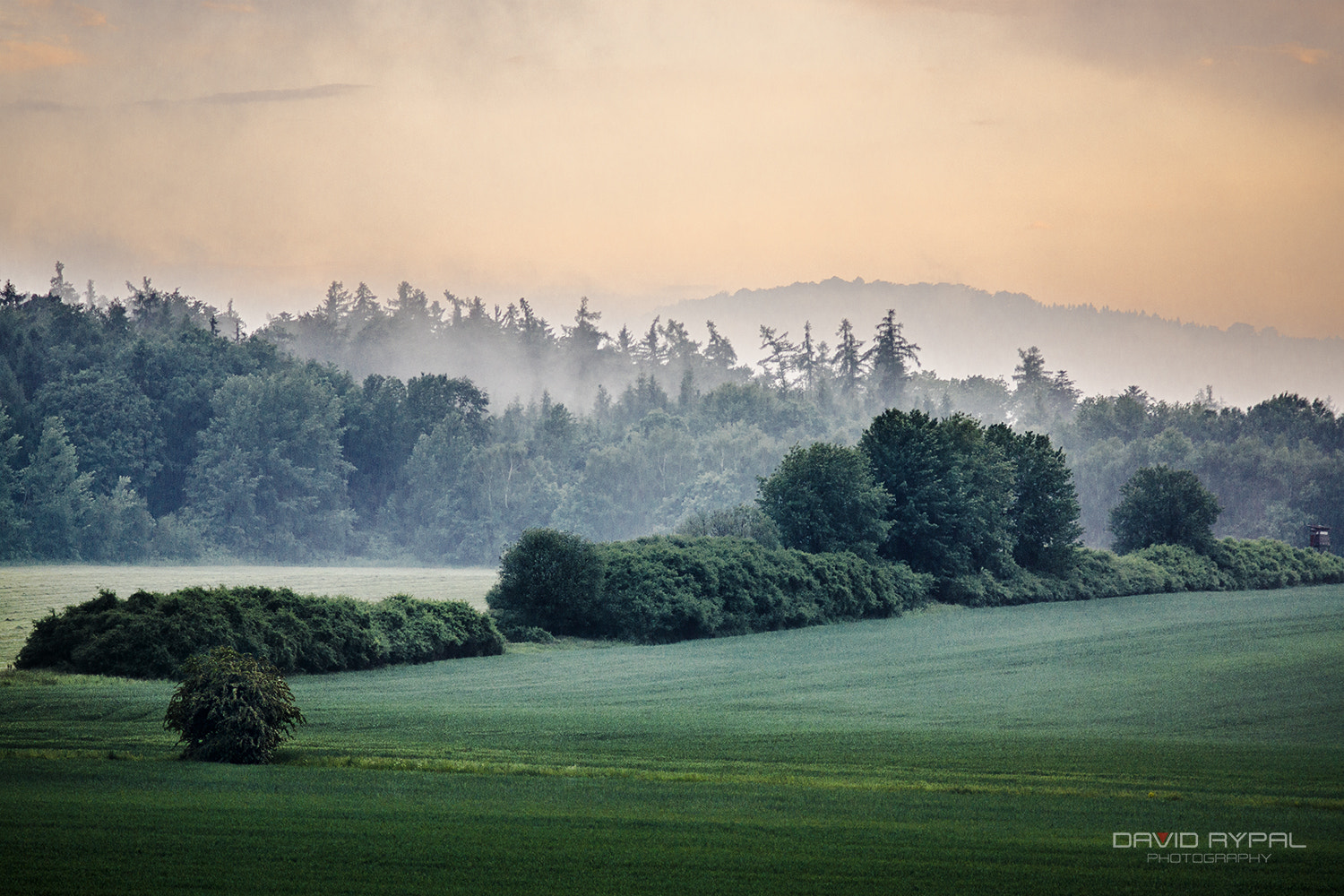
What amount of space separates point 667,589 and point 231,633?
18.7 metres

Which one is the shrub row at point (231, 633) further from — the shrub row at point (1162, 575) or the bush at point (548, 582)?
the shrub row at point (1162, 575)

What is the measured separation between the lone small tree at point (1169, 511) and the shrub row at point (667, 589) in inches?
1256

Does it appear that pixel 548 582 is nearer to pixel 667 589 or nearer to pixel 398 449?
pixel 667 589

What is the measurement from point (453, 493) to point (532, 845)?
363ft

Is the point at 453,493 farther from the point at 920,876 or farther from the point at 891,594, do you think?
the point at 920,876

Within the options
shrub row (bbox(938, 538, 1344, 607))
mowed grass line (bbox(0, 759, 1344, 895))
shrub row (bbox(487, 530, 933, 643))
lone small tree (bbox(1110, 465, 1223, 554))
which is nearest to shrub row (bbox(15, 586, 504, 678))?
shrub row (bbox(487, 530, 933, 643))

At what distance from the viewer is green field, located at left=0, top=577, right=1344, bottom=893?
39.2ft

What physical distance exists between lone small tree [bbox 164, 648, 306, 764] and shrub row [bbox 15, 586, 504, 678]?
399 inches

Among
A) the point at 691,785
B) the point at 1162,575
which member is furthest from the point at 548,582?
the point at 1162,575

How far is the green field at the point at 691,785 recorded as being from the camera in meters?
11.9

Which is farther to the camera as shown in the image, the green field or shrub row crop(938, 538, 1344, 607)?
shrub row crop(938, 538, 1344, 607)

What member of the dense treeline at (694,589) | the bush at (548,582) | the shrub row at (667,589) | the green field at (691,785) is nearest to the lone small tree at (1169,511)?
the dense treeline at (694,589)

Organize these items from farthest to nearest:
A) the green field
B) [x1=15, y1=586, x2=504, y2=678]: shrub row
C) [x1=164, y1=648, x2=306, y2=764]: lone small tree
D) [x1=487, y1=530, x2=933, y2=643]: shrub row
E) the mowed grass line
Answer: [x1=487, y1=530, x2=933, y2=643]: shrub row, [x1=15, y1=586, x2=504, y2=678]: shrub row, [x1=164, y1=648, x2=306, y2=764]: lone small tree, the green field, the mowed grass line

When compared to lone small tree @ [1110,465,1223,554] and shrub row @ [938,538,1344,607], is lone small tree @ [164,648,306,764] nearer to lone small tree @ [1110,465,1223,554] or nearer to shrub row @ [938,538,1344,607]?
shrub row @ [938,538,1344,607]
